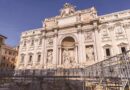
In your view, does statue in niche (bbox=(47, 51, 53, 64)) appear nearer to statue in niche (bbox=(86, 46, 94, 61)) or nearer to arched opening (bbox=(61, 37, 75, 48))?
arched opening (bbox=(61, 37, 75, 48))

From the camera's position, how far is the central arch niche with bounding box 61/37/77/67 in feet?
87.9

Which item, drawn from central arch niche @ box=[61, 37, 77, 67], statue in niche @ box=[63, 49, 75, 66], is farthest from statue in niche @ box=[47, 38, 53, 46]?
statue in niche @ box=[63, 49, 75, 66]

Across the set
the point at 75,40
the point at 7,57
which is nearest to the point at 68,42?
the point at 75,40

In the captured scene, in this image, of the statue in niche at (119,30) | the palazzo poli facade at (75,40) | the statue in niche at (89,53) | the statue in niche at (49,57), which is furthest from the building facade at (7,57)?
the statue in niche at (119,30)

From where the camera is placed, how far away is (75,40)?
27031mm

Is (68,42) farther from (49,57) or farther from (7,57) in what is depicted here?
(7,57)

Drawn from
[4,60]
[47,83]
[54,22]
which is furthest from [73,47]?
[4,60]

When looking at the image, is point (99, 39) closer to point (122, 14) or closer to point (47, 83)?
point (122, 14)

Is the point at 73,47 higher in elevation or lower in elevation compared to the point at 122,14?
lower

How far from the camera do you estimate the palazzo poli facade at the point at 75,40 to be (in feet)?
79.0

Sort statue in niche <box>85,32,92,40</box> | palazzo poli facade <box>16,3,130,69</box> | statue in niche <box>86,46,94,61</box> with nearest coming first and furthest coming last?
palazzo poli facade <box>16,3,130,69</box> → statue in niche <box>86,46,94,61</box> → statue in niche <box>85,32,92,40</box>

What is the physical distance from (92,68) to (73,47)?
14198 mm

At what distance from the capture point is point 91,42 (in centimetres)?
2578

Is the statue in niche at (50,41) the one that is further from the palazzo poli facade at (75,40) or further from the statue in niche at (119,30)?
the statue in niche at (119,30)
